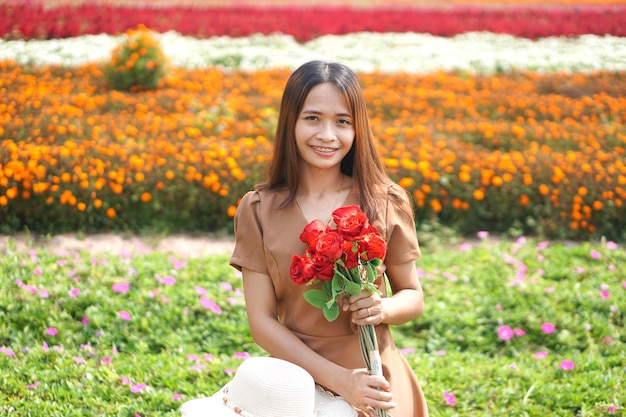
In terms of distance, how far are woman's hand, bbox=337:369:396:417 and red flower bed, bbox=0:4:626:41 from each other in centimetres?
886

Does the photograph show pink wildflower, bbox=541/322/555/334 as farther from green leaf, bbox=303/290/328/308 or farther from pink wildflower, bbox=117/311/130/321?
green leaf, bbox=303/290/328/308

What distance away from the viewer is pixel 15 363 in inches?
118

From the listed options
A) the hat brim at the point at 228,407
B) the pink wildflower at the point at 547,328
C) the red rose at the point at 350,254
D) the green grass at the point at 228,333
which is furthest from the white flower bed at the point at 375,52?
the red rose at the point at 350,254

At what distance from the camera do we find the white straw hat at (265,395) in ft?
5.67

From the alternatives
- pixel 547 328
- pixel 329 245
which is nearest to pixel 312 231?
pixel 329 245

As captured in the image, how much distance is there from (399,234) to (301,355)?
0.44 meters

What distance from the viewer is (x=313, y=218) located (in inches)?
81.1

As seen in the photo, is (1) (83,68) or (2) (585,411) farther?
(1) (83,68)

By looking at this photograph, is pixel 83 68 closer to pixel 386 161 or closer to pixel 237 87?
pixel 237 87

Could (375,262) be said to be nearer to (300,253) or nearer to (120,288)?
(300,253)

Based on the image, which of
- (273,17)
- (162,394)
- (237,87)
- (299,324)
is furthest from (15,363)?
(273,17)

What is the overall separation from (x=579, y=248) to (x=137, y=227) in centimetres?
291

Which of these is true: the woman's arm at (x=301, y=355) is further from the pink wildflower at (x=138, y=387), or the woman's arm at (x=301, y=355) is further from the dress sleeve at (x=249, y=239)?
the pink wildflower at (x=138, y=387)

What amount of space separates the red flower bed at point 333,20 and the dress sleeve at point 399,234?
28.2 ft
